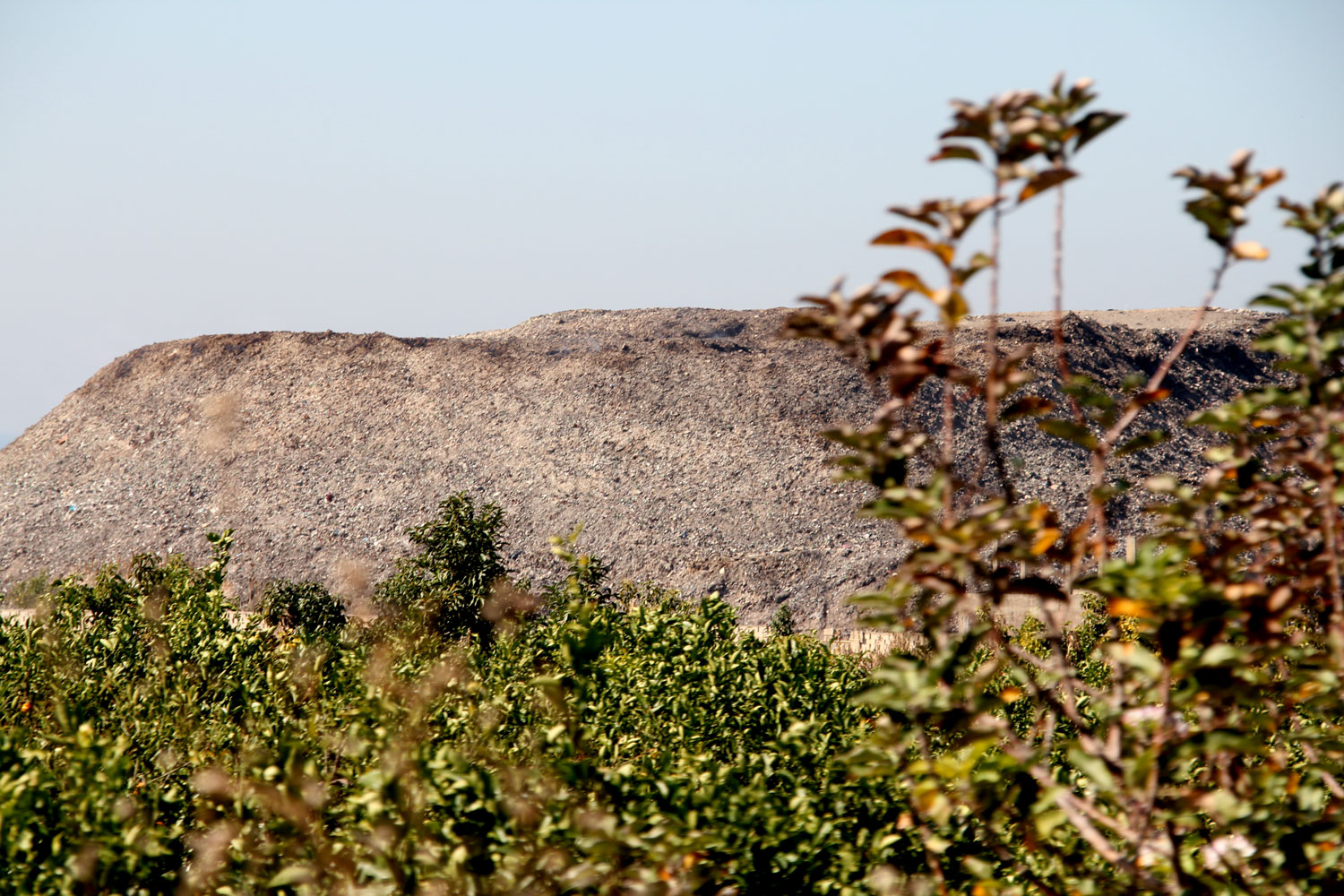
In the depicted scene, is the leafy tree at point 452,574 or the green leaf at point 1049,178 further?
the leafy tree at point 452,574

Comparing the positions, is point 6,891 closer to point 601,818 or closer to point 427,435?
point 601,818

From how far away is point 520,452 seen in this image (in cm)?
2142

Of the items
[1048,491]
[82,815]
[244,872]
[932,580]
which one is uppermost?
[932,580]

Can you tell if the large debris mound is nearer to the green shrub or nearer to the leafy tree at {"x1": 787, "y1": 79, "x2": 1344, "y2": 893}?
the green shrub

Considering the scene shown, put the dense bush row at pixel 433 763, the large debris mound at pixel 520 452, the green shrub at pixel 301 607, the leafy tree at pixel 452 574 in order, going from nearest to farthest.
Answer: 1. the dense bush row at pixel 433 763
2. the leafy tree at pixel 452 574
3. the green shrub at pixel 301 607
4. the large debris mound at pixel 520 452

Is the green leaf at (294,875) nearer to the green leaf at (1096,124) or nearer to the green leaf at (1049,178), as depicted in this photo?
the green leaf at (1049,178)

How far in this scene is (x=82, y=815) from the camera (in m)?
2.17

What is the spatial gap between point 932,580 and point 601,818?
0.85m

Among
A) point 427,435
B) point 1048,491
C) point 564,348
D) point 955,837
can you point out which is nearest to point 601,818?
point 955,837

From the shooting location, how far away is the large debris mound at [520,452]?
17.8 meters

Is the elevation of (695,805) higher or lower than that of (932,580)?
lower

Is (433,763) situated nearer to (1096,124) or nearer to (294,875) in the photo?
(294,875)

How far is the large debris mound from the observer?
1780cm

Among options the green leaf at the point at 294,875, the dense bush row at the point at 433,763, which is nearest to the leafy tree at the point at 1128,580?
the dense bush row at the point at 433,763
